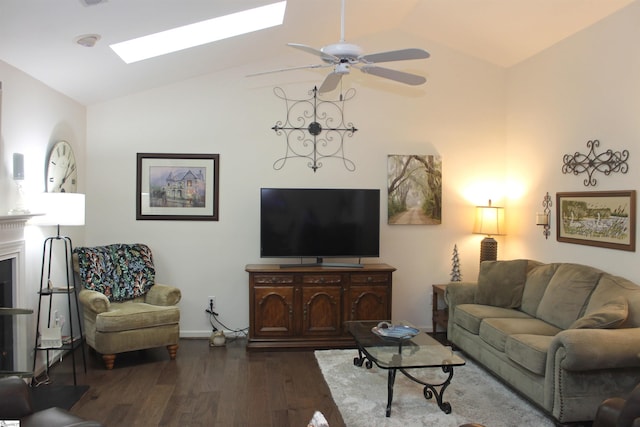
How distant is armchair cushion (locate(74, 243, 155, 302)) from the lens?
188 inches

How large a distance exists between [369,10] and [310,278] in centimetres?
274

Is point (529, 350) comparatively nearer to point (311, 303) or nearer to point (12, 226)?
point (311, 303)

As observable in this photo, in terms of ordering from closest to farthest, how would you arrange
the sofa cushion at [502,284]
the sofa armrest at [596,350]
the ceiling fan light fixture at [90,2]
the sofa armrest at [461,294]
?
the ceiling fan light fixture at [90,2] → the sofa armrest at [596,350] → the sofa cushion at [502,284] → the sofa armrest at [461,294]

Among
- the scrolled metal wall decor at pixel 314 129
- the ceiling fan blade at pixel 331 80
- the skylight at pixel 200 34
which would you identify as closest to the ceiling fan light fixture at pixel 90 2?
the skylight at pixel 200 34

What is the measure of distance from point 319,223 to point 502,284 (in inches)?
75.8

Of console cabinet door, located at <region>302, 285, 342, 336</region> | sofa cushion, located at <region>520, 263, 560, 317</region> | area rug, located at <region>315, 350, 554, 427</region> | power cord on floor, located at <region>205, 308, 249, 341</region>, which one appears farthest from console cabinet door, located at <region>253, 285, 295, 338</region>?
sofa cushion, located at <region>520, 263, 560, 317</region>

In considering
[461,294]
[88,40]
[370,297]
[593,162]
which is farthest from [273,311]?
[593,162]

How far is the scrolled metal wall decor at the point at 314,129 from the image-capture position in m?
5.58

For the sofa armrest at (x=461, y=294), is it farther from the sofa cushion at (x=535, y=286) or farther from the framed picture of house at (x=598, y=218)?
the framed picture of house at (x=598, y=218)

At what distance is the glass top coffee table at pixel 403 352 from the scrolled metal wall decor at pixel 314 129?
2085mm

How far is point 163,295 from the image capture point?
4953mm

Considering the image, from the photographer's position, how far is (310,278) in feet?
16.8

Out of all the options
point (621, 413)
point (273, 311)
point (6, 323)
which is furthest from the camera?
point (273, 311)

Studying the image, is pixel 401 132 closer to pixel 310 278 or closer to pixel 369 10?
pixel 369 10
